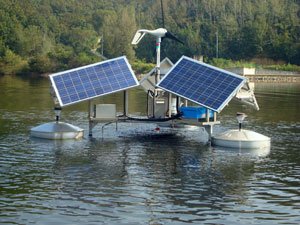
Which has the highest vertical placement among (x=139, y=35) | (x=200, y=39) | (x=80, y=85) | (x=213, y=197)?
(x=200, y=39)

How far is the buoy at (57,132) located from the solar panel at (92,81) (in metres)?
2.35

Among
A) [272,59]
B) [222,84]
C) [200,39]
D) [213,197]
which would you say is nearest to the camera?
[213,197]

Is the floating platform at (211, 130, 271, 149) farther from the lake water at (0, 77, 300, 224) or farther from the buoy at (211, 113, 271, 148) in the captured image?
the lake water at (0, 77, 300, 224)

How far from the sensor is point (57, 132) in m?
33.3

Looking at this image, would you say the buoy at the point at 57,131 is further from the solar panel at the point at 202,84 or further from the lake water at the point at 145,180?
the solar panel at the point at 202,84

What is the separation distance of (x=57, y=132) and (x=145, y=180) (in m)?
11.5

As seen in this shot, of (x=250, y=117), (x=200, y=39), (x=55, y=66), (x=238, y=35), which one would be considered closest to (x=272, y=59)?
(x=238, y=35)

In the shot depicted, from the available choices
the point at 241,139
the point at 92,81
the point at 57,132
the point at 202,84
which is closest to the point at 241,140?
the point at 241,139

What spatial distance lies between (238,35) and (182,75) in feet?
491

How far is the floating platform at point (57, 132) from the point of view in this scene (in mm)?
33375

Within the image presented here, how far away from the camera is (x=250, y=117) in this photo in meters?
49.4

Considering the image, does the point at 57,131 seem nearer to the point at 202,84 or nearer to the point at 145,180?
the point at 202,84

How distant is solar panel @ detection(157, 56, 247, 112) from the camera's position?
31.9 m

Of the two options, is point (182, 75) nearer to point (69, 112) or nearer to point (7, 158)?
point (7, 158)
